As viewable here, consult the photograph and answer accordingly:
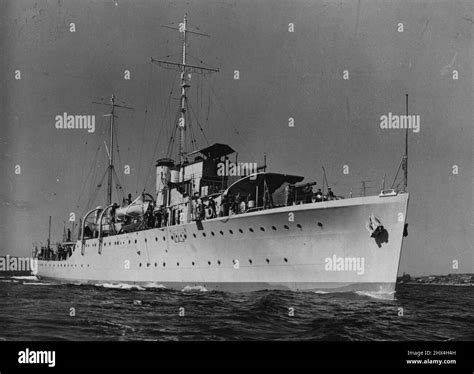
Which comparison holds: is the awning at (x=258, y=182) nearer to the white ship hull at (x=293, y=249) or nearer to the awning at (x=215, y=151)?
the white ship hull at (x=293, y=249)

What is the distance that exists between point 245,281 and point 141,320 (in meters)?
7.49

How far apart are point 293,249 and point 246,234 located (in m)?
2.39

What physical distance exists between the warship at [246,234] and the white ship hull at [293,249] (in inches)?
1.5

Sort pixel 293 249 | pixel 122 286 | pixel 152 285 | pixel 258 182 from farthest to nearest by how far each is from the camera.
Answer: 1. pixel 122 286
2. pixel 152 285
3. pixel 258 182
4. pixel 293 249

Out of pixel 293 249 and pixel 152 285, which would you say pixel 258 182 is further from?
pixel 152 285

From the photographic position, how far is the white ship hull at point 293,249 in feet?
60.8

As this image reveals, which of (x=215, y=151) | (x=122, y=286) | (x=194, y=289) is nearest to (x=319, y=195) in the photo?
(x=194, y=289)

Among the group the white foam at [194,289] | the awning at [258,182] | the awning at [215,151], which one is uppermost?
the awning at [215,151]

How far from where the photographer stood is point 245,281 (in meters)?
21.6

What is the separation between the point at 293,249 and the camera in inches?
782

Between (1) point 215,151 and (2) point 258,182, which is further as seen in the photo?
(1) point 215,151

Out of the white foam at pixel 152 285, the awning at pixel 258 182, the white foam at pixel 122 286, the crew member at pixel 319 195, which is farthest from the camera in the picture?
the white foam at pixel 122 286

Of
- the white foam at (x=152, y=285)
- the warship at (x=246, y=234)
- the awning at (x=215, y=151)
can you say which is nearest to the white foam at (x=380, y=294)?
the warship at (x=246, y=234)
